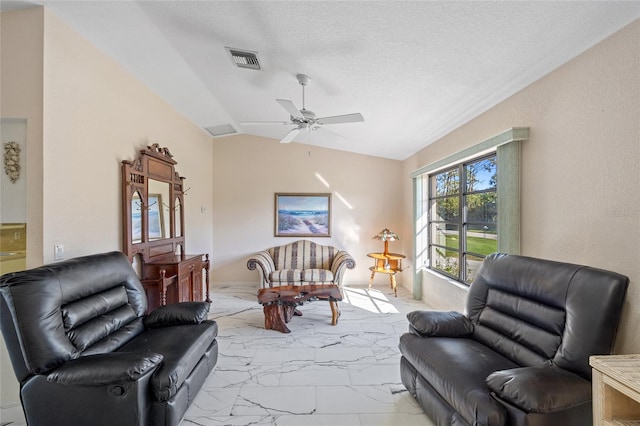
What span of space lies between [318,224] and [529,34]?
433 cm

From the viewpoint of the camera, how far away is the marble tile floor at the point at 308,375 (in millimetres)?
2043

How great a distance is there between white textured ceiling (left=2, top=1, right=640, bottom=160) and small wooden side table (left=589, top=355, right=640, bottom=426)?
1912 millimetres

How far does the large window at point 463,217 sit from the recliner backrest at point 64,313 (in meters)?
3.54

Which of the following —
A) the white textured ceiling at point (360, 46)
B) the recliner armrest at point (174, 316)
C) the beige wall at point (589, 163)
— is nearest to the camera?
the beige wall at point (589, 163)

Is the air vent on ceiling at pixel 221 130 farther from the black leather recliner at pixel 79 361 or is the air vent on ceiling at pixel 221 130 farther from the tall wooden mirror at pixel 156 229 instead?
the black leather recliner at pixel 79 361

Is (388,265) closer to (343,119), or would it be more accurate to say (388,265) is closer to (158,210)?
(343,119)

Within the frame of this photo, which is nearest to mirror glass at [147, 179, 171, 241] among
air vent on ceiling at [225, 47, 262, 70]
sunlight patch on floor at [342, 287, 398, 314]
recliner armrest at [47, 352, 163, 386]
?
air vent on ceiling at [225, 47, 262, 70]

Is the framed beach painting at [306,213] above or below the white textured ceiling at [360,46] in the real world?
below

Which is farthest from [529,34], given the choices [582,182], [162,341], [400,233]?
[400,233]

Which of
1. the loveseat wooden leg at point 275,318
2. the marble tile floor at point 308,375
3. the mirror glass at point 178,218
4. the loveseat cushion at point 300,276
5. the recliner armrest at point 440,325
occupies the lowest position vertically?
the marble tile floor at point 308,375

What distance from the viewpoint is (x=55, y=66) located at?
226 cm

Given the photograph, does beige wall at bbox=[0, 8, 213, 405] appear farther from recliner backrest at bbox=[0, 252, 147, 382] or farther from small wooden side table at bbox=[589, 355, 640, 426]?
small wooden side table at bbox=[589, 355, 640, 426]

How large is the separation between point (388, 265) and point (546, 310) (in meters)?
3.62

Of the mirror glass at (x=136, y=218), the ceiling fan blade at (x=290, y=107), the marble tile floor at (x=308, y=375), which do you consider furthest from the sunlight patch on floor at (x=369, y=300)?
the mirror glass at (x=136, y=218)
